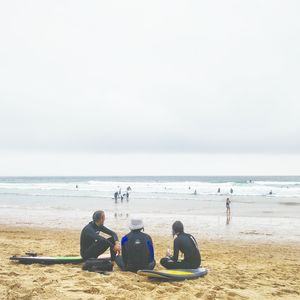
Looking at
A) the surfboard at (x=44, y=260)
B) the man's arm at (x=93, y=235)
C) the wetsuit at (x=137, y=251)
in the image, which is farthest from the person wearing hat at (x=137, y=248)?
the surfboard at (x=44, y=260)

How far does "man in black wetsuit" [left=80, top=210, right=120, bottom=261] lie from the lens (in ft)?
25.0

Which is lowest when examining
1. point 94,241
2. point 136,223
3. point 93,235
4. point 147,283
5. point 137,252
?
point 147,283

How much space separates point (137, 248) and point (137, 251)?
0.22ft

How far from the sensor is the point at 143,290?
5.99 meters

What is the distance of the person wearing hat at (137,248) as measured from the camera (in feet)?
23.5

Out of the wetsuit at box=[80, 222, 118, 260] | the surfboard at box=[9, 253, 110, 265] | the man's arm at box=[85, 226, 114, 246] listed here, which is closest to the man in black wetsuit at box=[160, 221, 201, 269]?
the wetsuit at box=[80, 222, 118, 260]

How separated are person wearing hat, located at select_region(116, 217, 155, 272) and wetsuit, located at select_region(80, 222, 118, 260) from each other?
483 mm

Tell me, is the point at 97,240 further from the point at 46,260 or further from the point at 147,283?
the point at 147,283

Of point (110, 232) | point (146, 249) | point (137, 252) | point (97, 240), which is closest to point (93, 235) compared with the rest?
point (97, 240)

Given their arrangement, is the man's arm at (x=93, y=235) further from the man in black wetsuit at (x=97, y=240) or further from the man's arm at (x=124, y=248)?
the man's arm at (x=124, y=248)

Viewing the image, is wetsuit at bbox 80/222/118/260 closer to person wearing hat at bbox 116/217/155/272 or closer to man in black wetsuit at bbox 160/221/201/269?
person wearing hat at bbox 116/217/155/272

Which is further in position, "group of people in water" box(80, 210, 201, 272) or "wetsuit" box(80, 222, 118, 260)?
"wetsuit" box(80, 222, 118, 260)

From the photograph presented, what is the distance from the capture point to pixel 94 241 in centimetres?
775

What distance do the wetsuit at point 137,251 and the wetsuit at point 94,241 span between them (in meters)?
0.49
